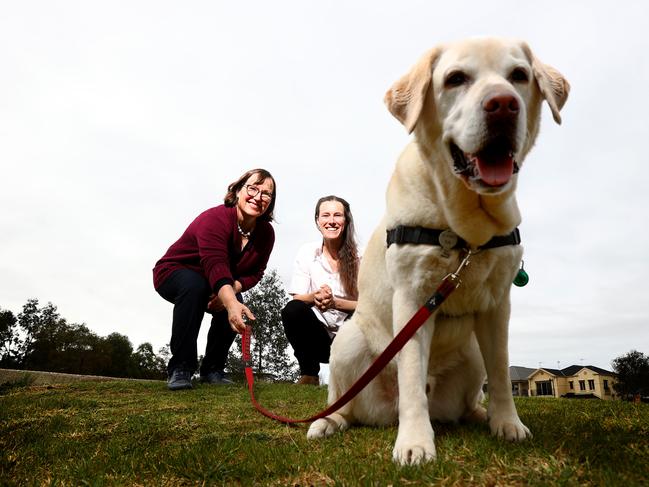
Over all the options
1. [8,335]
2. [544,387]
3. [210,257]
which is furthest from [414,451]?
[544,387]

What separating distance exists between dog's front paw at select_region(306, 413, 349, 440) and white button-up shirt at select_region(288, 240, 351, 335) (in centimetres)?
323

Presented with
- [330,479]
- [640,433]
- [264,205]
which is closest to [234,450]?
[330,479]

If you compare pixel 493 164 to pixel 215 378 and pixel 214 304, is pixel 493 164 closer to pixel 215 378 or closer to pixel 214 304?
pixel 214 304

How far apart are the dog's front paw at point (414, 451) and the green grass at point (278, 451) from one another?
0.06m

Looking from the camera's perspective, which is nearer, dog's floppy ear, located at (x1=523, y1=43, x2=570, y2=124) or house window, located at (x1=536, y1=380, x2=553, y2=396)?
dog's floppy ear, located at (x1=523, y1=43, x2=570, y2=124)

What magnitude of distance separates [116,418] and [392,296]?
2.88m

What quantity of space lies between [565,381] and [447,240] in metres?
75.8

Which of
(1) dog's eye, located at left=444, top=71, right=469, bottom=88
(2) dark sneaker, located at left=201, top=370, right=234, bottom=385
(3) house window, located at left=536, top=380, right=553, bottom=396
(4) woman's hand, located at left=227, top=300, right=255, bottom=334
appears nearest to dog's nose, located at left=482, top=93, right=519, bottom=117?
(1) dog's eye, located at left=444, top=71, right=469, bottom=88

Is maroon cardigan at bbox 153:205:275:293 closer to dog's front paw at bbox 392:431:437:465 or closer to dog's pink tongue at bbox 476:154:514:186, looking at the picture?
dog's front paw at bbox 392:431:437:465

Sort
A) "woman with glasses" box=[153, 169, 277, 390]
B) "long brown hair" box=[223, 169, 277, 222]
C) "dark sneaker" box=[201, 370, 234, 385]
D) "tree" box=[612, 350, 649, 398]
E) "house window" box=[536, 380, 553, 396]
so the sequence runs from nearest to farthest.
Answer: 1. "woman with glasses" box=[153, 169, 277, 390]
2. "long brown hair" box=[223, 169, 277, 222]
3. "dark sneaker" box=[201, 370, 234, 385]
4. "tree" box=[612, 350, 649, 398]
5. "house window" box=[536, 380, 553, 396]

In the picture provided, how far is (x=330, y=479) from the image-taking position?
2068mm

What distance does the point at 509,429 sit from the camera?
2617mm

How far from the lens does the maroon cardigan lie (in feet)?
19.8

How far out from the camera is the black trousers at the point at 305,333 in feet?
21.6
